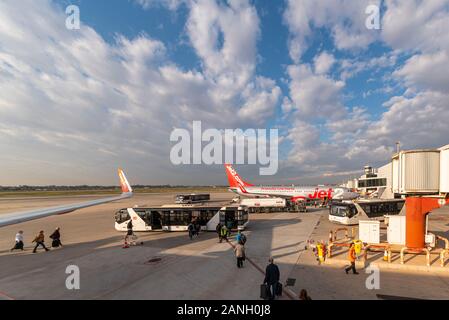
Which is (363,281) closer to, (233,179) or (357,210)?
(357,210)

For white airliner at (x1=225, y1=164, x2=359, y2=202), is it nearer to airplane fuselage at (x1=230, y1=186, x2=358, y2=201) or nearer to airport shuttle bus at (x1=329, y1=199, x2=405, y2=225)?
airplane fuselage at (x1=230, y1=186, x2=358, y2=201)

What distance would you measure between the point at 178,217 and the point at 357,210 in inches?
878

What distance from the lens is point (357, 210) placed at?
28.9m

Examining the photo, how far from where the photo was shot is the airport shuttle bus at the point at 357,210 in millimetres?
28375

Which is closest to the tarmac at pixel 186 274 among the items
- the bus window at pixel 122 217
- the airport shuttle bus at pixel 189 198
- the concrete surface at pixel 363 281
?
the concrete surface at pixel 363 281

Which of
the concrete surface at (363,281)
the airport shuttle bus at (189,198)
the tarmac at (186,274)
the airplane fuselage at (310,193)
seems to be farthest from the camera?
the airport shuttle bus at (189,198)

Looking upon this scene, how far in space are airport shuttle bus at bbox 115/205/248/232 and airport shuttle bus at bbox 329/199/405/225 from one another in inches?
508

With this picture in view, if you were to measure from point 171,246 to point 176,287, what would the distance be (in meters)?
8.12

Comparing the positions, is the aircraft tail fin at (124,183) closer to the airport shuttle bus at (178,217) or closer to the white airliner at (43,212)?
the white airliner at (43,212)

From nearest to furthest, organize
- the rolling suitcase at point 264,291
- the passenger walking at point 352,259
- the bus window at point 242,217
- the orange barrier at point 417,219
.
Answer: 1. the rolling suitcase at point 264,291
2. the passenger walking at point 352,259
3. the orange barrier at point 417,219
4. the bus window at point 242,217

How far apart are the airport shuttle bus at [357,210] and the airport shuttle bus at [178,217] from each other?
12.9m

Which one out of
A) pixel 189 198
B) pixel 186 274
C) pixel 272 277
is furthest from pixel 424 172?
pixel 189 198

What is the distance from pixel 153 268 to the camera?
46.5 feet

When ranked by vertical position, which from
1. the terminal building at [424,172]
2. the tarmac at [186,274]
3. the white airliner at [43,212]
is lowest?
the tarmac at [186,274]
